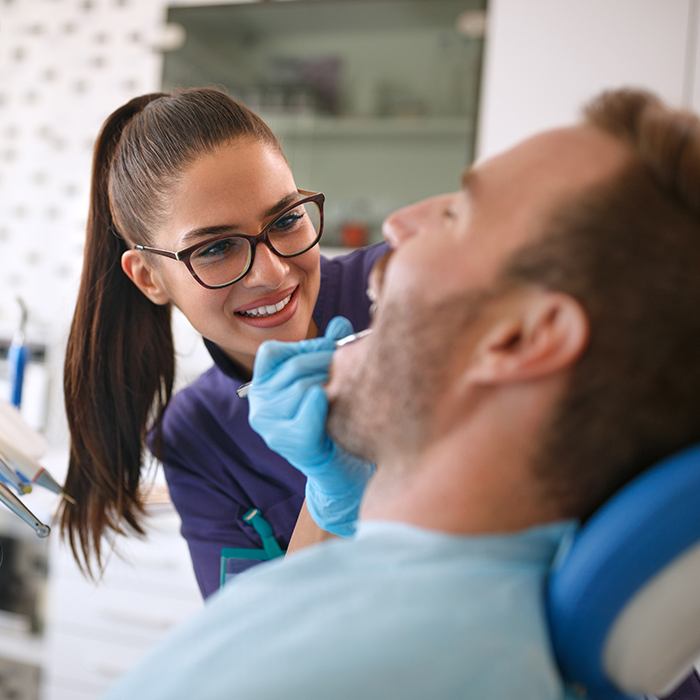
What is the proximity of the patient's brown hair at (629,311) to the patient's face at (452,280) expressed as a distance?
0.03 m

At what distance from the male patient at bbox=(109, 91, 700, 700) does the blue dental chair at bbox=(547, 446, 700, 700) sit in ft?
0.12

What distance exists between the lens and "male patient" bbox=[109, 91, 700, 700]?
637mm

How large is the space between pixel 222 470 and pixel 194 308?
0.30m

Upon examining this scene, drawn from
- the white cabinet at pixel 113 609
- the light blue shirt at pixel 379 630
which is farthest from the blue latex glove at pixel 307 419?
the white cabinet at pixel 113 609

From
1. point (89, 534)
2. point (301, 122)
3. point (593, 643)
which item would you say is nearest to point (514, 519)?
point (593, 643)

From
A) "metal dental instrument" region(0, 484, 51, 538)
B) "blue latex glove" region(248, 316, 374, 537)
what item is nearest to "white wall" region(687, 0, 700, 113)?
"blue latex glove" region(248, 316, 374, 537)

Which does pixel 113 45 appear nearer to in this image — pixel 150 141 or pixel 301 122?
pixel 301 122

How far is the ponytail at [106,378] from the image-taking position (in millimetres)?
1478

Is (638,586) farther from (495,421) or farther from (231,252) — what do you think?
(231,252)

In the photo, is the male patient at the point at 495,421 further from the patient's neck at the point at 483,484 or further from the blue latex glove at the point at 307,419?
the blue latex glove at the point at 307,419

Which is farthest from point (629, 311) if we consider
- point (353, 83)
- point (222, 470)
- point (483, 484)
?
point (353, 83)

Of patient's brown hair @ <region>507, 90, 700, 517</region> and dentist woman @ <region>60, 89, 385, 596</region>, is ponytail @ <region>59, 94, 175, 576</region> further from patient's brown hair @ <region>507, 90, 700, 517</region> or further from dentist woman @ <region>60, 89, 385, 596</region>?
patient's brown hair @ <region>507, 90, 700, 517</region>

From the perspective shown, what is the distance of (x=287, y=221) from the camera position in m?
1.36

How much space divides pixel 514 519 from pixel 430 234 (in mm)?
286
